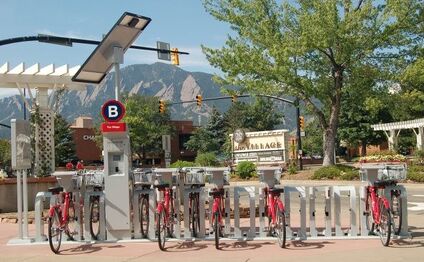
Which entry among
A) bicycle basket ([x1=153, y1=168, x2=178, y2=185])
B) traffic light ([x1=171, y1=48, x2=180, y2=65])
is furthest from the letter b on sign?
traffic light ([x1=171, y1=48, x2=180, y2=65])

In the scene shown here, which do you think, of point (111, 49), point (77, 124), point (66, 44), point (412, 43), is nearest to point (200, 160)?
point (412, 43)

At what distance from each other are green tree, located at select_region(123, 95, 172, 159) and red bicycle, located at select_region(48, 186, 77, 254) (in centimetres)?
6012

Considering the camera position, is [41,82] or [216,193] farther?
[41,82]

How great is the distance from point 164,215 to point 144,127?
215 feet

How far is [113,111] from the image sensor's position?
10.2 m

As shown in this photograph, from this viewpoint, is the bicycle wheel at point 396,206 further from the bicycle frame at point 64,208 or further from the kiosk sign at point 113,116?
the bicycle frame at point 64,208

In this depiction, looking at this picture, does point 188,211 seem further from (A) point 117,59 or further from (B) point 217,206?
(A) point 117,59

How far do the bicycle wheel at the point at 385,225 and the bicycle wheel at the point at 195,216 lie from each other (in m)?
3.05

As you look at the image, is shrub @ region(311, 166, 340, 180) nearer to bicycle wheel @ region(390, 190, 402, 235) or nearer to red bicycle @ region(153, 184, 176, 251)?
bicycle wheel @ region(390, 190, 402, 235)

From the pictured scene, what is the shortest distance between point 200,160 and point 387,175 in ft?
99.9

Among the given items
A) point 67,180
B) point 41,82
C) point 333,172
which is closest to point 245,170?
point 333,172

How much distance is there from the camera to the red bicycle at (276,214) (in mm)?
9125

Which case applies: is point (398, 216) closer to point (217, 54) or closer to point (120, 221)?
point (120, 221)

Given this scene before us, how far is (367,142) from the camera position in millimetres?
67375
